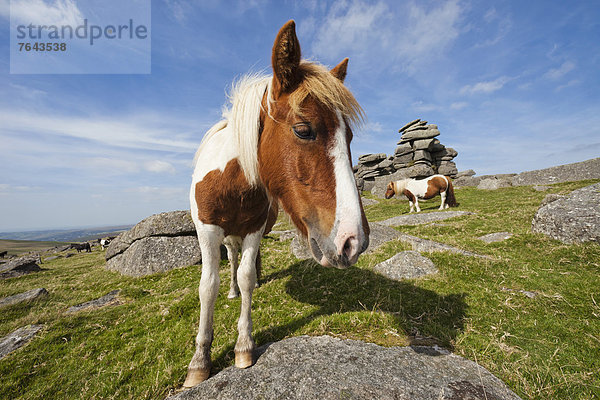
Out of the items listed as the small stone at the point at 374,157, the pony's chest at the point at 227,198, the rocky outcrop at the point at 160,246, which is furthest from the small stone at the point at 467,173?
the pony's chest at the point at 227,198

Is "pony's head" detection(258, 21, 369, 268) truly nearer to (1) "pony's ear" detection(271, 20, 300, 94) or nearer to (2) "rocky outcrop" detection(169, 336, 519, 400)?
(1) "pony's ear" detection(271, 20, 300, 94)

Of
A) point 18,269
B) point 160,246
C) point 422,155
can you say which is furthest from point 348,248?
point 422,155

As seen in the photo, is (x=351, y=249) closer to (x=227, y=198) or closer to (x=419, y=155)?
(x=227, y=198)

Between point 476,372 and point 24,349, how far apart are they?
7134mm

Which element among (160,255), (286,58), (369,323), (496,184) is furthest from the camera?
(496,184)

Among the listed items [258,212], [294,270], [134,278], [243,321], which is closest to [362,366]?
[243,321]

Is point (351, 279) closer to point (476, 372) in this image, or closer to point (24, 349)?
point (476, 372)

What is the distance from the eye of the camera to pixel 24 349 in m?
4.30

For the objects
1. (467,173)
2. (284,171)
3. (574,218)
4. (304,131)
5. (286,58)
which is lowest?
(574,218)

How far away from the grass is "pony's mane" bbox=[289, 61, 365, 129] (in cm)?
296

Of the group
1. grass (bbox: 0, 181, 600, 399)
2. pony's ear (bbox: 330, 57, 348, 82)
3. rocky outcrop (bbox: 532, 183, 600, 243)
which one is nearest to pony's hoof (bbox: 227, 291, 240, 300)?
grass (bbox: 0, 181, 600, 399)

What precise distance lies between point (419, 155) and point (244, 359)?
142 feet

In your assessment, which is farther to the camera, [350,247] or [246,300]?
[246,300]

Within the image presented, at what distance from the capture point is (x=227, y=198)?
10.5 feet
